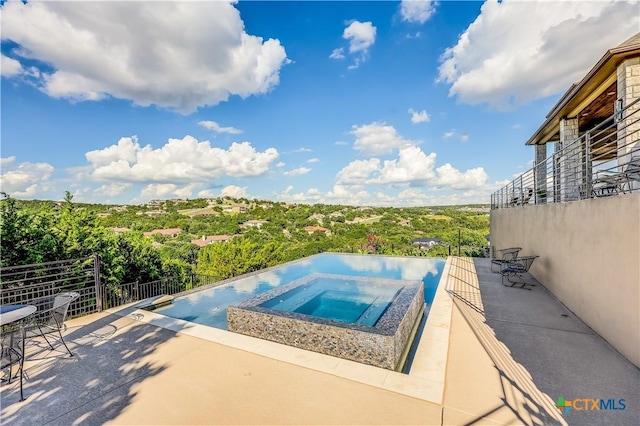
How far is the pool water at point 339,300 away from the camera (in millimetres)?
6695

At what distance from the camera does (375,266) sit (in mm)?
12648

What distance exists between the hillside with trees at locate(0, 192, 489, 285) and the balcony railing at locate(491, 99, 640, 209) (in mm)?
4289

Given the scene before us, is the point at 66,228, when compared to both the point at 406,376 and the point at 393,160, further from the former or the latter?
the point at 393,160

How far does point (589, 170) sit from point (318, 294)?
7185mm

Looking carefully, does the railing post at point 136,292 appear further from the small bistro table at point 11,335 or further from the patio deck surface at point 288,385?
the small bistro table at point 11,335

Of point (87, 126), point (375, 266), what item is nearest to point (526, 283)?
point (375, 266)

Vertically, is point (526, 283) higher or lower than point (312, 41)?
lower

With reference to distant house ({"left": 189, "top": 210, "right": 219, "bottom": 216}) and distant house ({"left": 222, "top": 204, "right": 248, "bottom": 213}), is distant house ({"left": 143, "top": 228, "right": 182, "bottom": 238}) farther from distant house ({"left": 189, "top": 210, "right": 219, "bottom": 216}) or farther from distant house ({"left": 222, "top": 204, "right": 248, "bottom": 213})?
distant house ({"left": 222, "top": 204, "right": 248, "bottom": 213})

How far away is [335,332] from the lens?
436 cm

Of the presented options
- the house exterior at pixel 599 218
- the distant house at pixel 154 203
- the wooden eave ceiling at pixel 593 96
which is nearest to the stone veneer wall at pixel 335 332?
the house exterior at pixel 599 218

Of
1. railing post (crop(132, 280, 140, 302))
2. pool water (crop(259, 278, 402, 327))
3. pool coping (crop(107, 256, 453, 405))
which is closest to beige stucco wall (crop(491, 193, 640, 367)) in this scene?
pool coping (crop(107, 256, 453, 405))

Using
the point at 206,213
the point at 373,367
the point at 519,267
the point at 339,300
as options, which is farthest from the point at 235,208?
the point at 373,367

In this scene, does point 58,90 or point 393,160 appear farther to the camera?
point 393,160

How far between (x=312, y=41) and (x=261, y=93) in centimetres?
532
